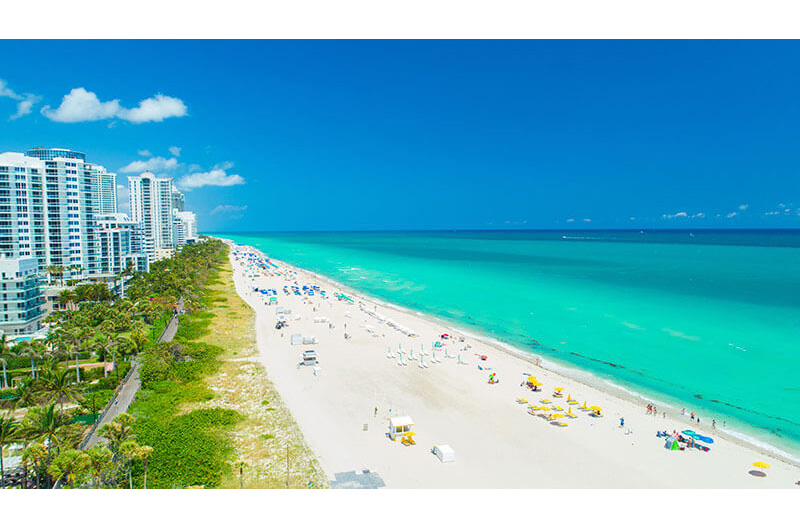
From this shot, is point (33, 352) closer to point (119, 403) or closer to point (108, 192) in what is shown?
point (119, 403)

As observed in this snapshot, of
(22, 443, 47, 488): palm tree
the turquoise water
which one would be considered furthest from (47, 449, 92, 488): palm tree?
the turquoise water

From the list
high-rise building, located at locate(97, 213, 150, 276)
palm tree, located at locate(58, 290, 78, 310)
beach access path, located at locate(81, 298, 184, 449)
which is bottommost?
beach access path, located at locate(81, 298, 184, 449)

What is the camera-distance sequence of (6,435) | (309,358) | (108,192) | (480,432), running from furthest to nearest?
(108,192)
(309,358)
(480,432)
(6,435)

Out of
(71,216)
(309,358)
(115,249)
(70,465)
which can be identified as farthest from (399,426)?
(115,249)

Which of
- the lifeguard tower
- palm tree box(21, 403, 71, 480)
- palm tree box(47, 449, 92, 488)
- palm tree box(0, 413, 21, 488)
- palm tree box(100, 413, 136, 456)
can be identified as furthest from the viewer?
the lifeguard tower

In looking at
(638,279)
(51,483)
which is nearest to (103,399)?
(51,483)

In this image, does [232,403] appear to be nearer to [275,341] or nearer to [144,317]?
[275,341]

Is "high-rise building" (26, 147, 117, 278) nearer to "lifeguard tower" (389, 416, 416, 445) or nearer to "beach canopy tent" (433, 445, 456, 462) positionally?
"lifeguard tower" (389, 416, 416, 445)
